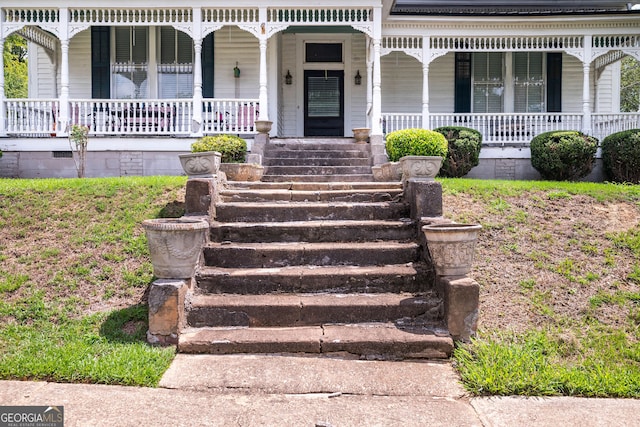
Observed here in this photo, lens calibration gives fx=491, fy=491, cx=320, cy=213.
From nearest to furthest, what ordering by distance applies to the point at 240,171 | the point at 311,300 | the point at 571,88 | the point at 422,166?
the point at 311,300 → the point at 422,166 → the point at 240,171 → the point at 571,88

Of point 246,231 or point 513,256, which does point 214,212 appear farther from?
point 513,256

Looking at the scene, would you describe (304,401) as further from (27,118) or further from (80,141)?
(27,118)

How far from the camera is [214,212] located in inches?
236

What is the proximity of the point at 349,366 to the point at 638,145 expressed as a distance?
32.9 ft

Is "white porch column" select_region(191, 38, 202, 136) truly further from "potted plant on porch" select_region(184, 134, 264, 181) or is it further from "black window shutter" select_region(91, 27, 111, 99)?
"black window shutter" select_region(91, 27, 111, 99)

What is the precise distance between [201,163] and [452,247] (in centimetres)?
325

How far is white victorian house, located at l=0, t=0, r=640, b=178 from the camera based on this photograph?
37.7 ft

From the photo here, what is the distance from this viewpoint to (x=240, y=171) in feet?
24.9

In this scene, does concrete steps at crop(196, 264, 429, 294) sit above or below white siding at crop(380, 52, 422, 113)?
below

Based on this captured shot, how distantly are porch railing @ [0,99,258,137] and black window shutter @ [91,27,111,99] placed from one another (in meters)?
0.71

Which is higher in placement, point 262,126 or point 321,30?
point 321,30

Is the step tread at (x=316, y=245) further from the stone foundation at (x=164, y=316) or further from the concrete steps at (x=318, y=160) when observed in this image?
the concrete steps at (x=318, y=160)

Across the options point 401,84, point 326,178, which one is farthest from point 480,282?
point 401,84

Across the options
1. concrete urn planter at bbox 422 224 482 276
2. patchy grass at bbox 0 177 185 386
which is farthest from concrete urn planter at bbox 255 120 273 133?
concrete urn planter at bbox 422 224 482 276
